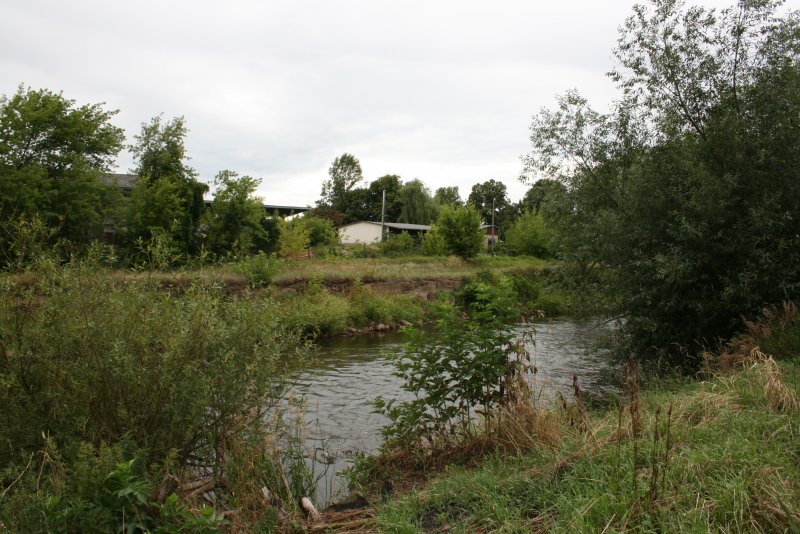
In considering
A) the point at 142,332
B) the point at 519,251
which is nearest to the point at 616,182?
the point at 142,332

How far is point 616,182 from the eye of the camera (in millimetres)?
11773

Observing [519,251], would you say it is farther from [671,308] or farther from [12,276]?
[12,276]

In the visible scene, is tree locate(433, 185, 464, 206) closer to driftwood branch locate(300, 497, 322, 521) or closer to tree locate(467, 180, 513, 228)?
tree locate(467, 180, 513, 228)

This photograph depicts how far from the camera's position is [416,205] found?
63.1 metres

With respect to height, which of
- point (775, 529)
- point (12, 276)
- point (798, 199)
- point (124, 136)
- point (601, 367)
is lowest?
point (601, 367)

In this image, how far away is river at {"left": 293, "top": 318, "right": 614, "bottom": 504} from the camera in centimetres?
683

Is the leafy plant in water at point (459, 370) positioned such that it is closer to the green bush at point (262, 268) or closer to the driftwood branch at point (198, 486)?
the driftwood branch at point (198, 486)

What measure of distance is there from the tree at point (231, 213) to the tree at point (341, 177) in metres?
51.0

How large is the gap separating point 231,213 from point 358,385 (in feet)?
44.4

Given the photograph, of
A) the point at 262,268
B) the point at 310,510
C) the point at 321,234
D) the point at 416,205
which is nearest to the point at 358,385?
the point at 310,510

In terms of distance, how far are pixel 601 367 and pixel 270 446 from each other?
903cm

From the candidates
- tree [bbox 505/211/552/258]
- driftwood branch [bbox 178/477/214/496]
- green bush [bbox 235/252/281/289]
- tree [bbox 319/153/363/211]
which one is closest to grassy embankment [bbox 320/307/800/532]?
driftwood branch [bbox 178/477/214/496]

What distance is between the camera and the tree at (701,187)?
29.8 ft

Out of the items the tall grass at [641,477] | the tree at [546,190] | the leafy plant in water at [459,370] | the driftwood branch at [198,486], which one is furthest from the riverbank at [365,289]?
the driftwood branch at [198,486]
